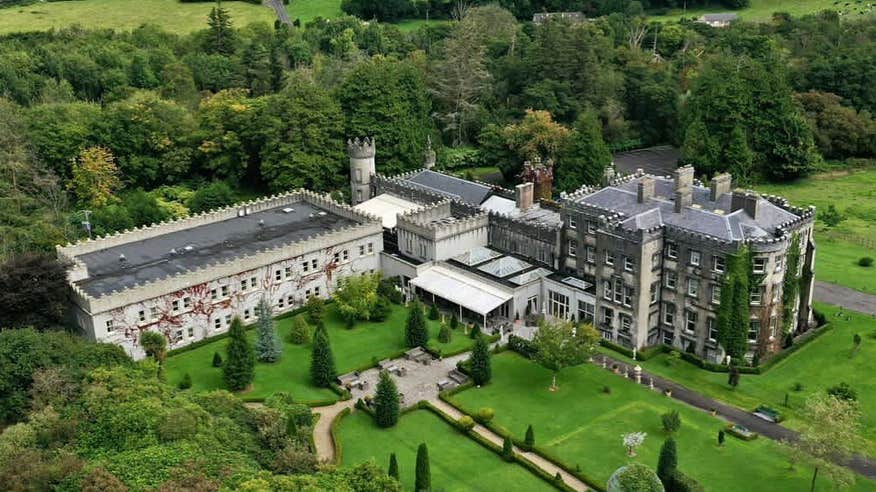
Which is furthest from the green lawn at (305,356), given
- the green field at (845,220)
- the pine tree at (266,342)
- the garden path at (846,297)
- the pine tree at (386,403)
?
the green field at (845,220)

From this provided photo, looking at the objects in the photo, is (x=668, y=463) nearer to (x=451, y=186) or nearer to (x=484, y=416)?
(x=484, y=416)

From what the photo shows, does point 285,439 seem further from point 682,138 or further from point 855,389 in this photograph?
point 682,138

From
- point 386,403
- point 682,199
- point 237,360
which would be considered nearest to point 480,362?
point 386,403

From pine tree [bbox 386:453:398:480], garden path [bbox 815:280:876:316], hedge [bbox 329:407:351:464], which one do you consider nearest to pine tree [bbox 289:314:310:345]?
hedge [bbox 329:407:351:464]

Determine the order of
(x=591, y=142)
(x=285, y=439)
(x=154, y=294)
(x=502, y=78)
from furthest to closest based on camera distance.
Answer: (x=502, y=78) → (x=591, y=142) → (x=154, y=294) → (x=285, y=439)

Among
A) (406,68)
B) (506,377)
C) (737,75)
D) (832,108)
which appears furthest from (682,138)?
(506,377)
